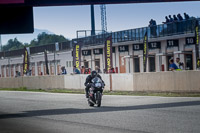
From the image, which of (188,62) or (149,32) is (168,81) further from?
(149,32)

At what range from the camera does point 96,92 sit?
16875 millimetres

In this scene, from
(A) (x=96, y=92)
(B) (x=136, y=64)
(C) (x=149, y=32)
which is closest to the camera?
(A) (x=96, y=92)

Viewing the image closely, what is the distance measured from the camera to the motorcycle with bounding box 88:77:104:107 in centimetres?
1669

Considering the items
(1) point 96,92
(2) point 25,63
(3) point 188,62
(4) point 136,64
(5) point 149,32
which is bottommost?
(1) point 96,92

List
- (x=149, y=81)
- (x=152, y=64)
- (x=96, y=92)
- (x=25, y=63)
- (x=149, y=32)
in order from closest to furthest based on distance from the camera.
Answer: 1. (x=96, y=92)
2. (x=149, y=81)
3. (x=149, y=32)
4. (x=152, y=64)
5. (x=25, y=63)

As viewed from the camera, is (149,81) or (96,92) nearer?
(96,92)

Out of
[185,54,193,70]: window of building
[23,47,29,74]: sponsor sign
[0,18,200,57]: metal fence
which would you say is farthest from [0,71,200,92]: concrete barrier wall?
[23,47,29,74]: sponsor sign

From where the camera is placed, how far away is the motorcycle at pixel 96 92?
16694 millimetres

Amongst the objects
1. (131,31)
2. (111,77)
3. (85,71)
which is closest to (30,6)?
(111,77)

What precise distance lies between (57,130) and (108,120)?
77.6 inches

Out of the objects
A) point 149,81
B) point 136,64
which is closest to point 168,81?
point 149,81

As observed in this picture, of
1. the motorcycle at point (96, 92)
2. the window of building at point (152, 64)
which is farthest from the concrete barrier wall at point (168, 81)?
the window of building at point (152, 64)

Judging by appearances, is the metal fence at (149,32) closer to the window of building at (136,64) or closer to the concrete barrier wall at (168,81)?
the window of building at (136,64)

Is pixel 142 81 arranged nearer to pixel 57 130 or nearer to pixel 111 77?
pixel 111 77
